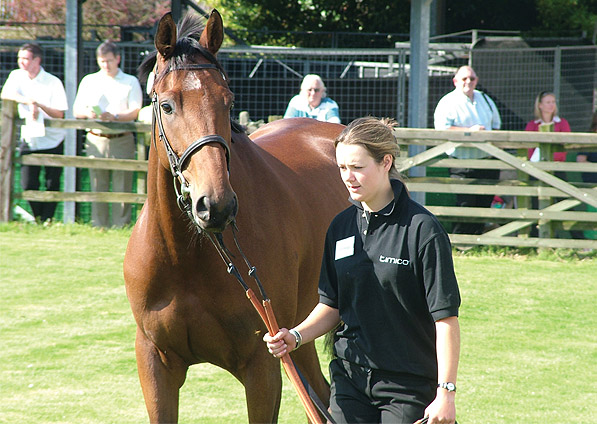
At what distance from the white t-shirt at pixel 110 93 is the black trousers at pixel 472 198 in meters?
4.12

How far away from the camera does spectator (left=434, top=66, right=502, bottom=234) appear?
10141mm

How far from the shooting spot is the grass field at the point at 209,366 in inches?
205

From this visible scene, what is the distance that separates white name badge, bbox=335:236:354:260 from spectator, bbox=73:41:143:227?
754 centimetres

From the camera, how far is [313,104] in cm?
1019

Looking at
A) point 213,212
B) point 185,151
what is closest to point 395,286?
point 213,212

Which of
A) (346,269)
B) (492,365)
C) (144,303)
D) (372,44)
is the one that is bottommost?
(492,365)

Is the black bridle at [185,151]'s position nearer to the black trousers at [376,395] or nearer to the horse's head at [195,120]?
the horse's head at [195,120]

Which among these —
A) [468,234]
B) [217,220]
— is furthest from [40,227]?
[217,220]

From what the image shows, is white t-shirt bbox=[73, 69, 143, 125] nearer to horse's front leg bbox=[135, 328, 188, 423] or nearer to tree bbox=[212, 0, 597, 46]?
horse's front leg bbox=[135, 328, 188, 423]

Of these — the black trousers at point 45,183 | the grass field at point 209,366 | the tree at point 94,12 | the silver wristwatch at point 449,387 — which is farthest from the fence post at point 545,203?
the tree at point 94,12

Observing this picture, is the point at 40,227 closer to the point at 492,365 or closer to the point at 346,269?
the point at 492,365

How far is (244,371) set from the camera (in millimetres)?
3895

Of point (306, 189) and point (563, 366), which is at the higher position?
point (306, 189)

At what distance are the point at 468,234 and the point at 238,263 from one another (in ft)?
22.6
